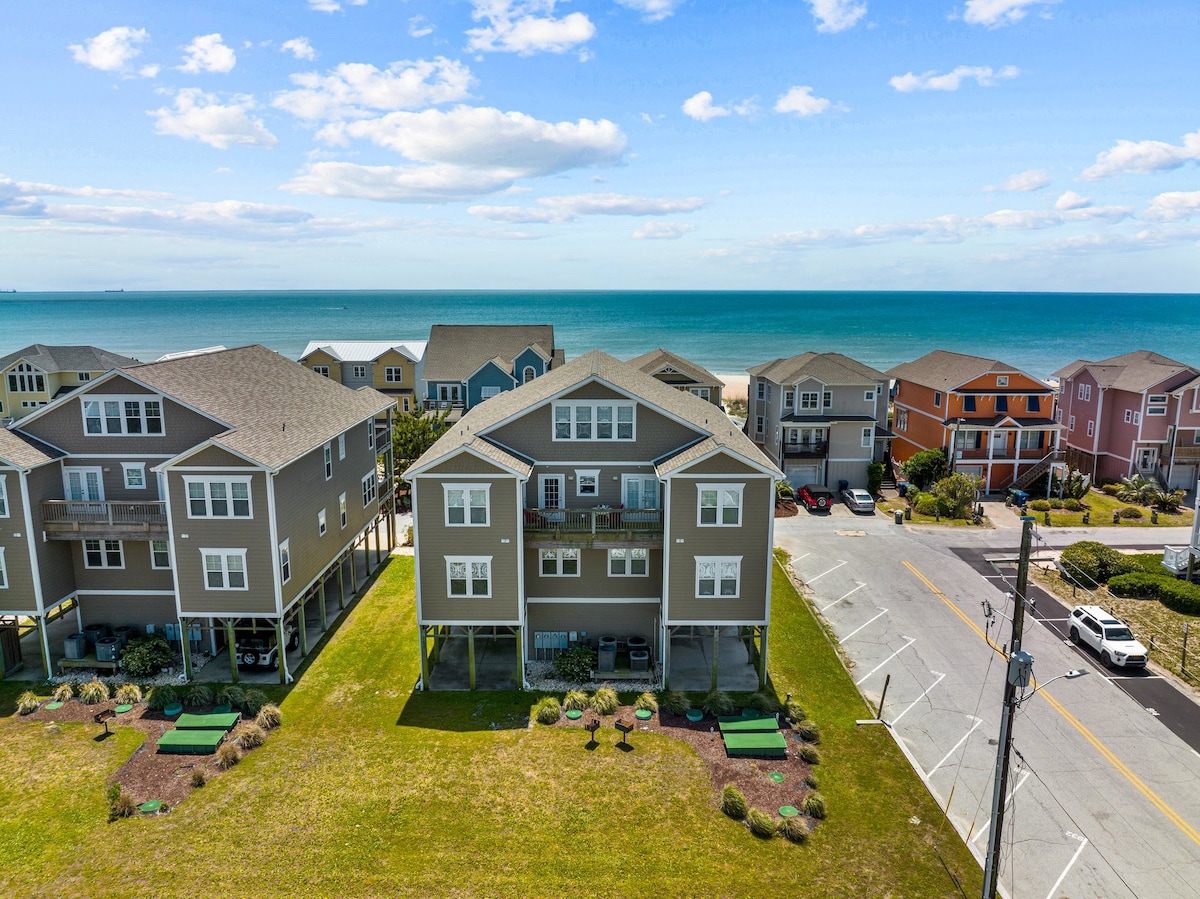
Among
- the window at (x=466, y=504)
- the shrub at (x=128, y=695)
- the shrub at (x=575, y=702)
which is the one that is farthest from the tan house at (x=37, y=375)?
the shrub at (x=575, y=702)

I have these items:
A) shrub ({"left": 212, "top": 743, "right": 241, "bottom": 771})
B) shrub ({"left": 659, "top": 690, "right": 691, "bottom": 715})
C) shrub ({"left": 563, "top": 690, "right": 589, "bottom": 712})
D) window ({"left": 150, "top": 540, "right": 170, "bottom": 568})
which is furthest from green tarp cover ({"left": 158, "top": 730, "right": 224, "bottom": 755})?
shrub ({"left": 659, "top": 690, "right": 691, "bottom": 715})

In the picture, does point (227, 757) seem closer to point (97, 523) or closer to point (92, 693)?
point (92, 693)

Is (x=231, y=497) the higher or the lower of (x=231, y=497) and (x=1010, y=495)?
the higher

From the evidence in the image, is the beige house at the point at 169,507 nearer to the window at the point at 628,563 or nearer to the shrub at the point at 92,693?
the shrub at the point at 92,693

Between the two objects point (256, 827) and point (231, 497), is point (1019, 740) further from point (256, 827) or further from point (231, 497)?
point (231, 497)

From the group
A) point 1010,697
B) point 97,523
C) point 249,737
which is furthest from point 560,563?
point 97,523

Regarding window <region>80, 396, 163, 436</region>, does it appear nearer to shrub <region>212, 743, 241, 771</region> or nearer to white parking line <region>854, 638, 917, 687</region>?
shrub <region>212, 743, 241, 771</region>

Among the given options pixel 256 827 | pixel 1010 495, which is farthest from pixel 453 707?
pixel 1010 495
